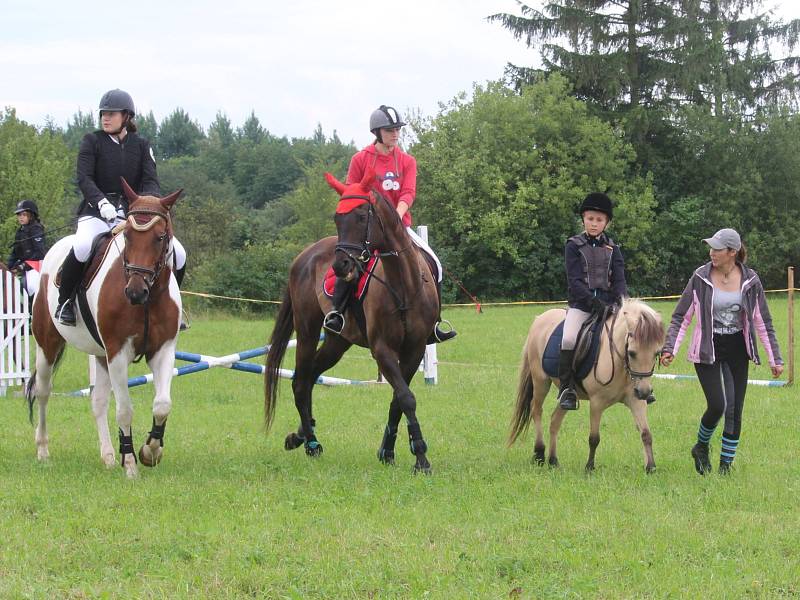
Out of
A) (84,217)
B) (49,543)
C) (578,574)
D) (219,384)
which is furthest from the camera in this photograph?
(219,384)

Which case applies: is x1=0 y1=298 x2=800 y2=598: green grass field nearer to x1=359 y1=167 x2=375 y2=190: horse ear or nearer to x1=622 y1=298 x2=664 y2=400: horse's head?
x1=622 y1=298 x2=664 y2=400: horse's head

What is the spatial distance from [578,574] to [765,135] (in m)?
49.3

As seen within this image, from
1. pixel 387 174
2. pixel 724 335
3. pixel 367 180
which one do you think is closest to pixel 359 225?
pixel 367 180

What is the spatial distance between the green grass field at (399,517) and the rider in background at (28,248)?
4243 mm

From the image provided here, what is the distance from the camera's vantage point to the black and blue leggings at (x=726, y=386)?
8359mm

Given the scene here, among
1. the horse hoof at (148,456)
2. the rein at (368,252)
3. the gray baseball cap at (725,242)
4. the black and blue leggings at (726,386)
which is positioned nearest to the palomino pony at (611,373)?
the black and blue leggings at (726,386)

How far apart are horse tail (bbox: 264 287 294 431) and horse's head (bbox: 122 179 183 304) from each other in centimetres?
269

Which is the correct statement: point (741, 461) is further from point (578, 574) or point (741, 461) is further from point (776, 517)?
point (578, 574)

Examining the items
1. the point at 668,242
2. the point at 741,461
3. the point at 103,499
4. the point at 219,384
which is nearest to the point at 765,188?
the point at 668,242

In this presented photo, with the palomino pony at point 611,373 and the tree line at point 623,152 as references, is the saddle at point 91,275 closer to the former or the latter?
the palomino pony at point 611,373

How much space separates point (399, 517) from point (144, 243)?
307 cm

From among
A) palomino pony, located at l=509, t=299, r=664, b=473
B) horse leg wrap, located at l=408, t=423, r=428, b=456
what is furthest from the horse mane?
horse leg wrap, located at l=408, t=423, r=428, b=456

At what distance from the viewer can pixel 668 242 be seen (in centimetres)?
4969

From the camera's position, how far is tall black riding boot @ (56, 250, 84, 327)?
28.2ft
